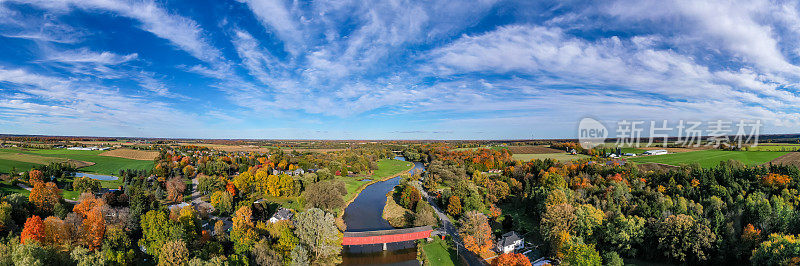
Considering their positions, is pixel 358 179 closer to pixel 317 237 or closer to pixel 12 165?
pixel 317 237

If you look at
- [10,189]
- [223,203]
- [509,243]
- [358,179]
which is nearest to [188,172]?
[10,189]

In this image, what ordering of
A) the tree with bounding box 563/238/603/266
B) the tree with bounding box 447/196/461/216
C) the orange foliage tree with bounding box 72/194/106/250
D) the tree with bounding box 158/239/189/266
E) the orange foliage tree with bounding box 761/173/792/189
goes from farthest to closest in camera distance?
the tree with bounding box 447/196/461/216 < the orange foliage tree with bounding box 761/173/792/189 < the orange foliage tree with bounding box 72/194/106/250 < the tree with bounding box 563/238/603/266 < the tree with bounding box 158/239/189/266

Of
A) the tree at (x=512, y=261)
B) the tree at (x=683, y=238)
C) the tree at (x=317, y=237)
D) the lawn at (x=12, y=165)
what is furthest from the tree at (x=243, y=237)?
the lawn at (x=12, y=165)

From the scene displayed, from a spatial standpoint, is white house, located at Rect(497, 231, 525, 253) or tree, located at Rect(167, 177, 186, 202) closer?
white house, located at Rect(497, 231, 525, 253)

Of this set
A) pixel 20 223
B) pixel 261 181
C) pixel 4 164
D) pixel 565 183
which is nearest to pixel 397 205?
pixel 261 181

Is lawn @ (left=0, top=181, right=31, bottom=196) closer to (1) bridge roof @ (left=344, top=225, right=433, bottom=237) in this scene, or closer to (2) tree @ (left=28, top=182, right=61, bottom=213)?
(2) tree @ (left=28, top=182, right=61, bottom=213)

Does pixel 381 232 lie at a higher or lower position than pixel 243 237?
lower

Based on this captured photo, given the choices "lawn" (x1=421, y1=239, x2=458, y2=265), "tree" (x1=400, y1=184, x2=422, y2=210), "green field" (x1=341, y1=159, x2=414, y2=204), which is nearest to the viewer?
"lawn" (x1=421, y1=239, x2=458, y2=265)

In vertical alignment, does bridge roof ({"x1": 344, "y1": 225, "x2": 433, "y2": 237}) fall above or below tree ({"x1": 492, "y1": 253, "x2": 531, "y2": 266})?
below

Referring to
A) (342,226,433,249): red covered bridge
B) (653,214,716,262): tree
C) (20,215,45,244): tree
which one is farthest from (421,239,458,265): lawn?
(20,215,45,244): tree
